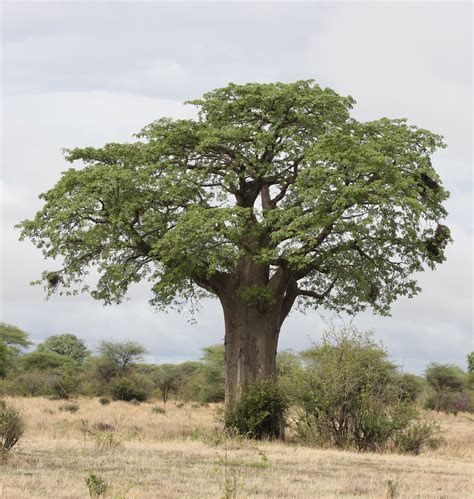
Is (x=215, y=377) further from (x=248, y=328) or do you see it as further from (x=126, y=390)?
(x=248, y=328)

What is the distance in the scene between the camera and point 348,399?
20.7 m

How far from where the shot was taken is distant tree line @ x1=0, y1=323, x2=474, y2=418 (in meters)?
20.6

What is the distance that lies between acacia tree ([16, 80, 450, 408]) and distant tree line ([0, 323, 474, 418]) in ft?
8.80

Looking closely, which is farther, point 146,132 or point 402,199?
point 146,132

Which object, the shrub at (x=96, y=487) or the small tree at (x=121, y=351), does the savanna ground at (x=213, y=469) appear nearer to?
the shrub at (x=96, y=487)

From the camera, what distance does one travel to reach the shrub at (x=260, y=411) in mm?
21856

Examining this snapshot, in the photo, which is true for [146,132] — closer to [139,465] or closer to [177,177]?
[177,177]

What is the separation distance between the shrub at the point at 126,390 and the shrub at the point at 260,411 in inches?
1095

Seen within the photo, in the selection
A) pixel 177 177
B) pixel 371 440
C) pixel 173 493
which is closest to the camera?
pixel 173 493

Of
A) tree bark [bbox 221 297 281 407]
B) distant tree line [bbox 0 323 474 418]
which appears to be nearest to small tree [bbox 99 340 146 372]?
distant tree line [bbox 0 323 474 418]

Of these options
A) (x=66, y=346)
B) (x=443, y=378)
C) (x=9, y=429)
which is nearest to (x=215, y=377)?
(x=443, y=378)

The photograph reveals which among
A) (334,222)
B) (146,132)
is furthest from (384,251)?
(146,132)

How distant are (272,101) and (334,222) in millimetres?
4411

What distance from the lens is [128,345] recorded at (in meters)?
61.6
